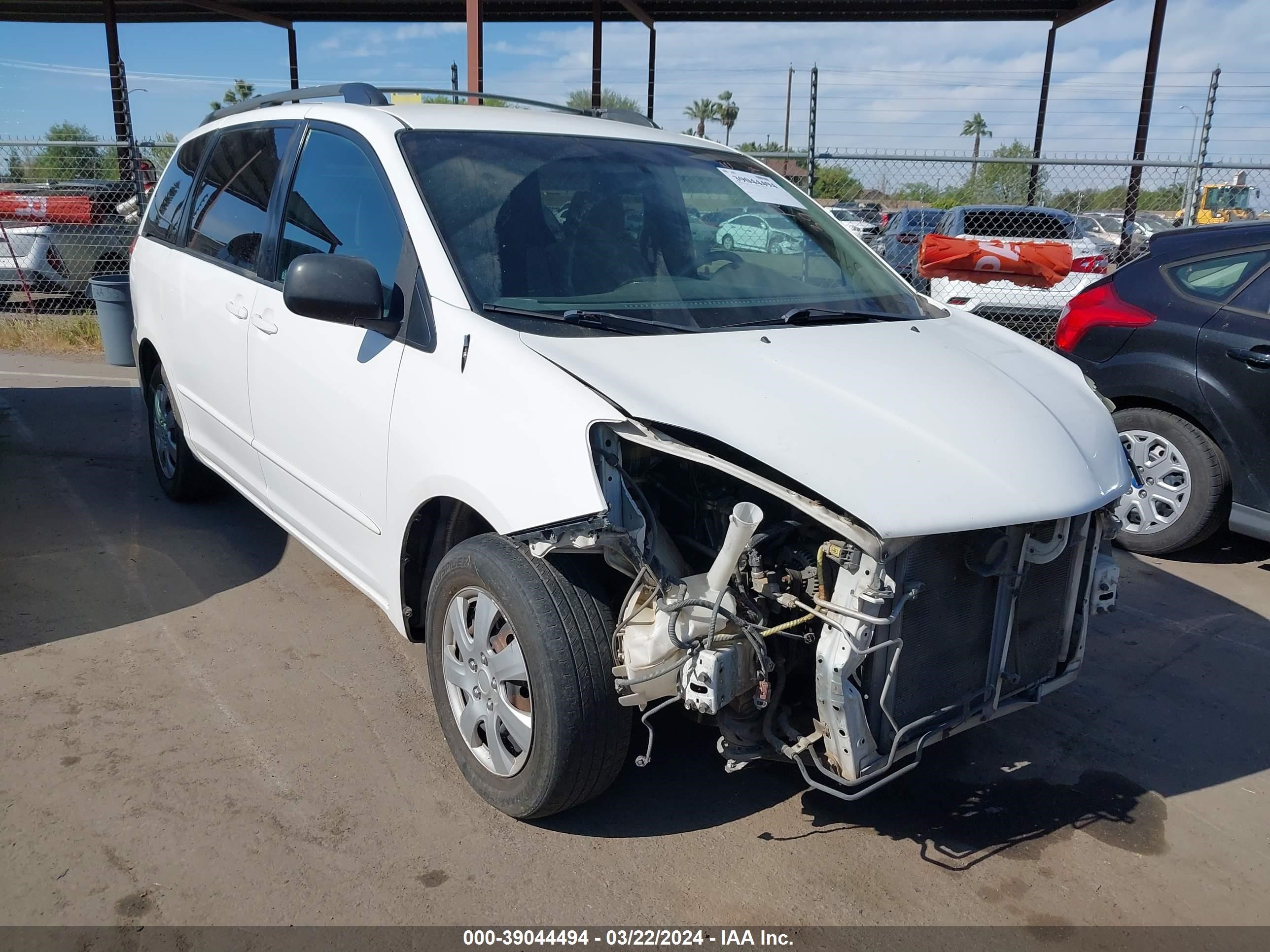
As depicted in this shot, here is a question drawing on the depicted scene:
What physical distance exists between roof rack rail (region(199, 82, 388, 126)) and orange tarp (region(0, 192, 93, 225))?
337 inches

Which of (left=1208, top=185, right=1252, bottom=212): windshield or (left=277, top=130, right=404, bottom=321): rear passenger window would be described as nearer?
(left=277, top=130, right=404, bottom=321): rear passenger window

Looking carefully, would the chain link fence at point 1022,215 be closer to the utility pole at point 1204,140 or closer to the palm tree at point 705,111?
the utility pole at point 1204,140

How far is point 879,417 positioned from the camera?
2.69 metres

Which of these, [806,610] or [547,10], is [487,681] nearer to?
[806,610]

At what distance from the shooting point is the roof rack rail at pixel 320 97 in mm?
3907

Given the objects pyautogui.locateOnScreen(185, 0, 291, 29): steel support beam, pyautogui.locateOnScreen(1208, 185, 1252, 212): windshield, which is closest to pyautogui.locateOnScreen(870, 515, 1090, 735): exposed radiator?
pyautogui.locateOnScreen(1208, 185, 1252, 212): windshield

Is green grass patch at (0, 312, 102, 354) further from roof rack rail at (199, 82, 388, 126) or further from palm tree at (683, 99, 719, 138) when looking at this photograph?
palm tree at (683, 99, 719, 138)

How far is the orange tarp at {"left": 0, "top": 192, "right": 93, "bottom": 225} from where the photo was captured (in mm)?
12273

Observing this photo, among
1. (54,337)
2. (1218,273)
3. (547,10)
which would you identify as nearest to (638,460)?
(1218,273)

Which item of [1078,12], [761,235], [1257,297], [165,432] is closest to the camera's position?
[761,235]

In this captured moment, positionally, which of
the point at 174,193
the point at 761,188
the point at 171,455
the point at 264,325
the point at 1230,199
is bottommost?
the point at 171,455

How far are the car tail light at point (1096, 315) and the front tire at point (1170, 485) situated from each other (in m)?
0.47

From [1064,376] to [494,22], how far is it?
1964cm

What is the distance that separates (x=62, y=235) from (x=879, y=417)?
39.5ft
